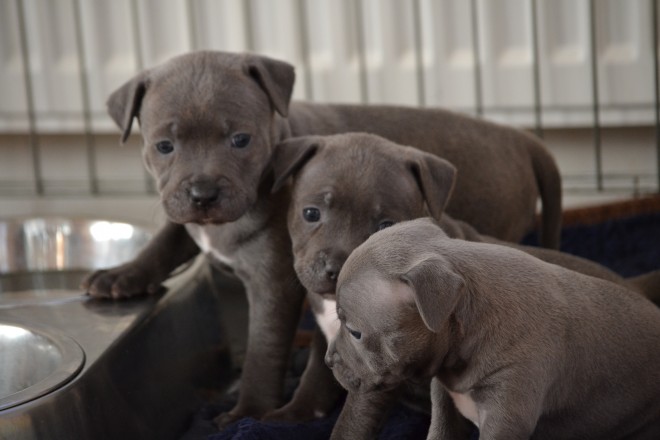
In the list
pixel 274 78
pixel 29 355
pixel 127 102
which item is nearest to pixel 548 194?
pixel 274 78

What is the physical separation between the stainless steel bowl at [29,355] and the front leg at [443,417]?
78cm

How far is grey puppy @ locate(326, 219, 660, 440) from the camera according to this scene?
197 centimetres

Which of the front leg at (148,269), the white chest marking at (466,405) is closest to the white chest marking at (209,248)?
the front leg at (148,269)

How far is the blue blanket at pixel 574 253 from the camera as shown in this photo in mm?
2467

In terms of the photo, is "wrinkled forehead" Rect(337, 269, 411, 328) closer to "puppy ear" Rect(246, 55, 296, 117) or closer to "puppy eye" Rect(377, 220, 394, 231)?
"puppy eye" Rect(377, 220, 394, 231)

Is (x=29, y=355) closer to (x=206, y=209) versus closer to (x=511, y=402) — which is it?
(x=206, y=209)

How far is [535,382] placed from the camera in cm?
199

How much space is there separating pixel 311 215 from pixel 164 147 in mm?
408

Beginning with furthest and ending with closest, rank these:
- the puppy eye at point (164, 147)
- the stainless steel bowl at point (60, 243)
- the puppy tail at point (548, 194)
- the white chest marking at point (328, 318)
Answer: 1. the stainless steel bowl at point (60, 243)
2. the puppy tail at point (548, 194)
3. the puppy eye at point (164, 147)
4. the white chest marking at point (328, 318)

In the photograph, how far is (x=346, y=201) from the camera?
235 centimetres

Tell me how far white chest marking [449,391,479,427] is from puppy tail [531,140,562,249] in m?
1.15

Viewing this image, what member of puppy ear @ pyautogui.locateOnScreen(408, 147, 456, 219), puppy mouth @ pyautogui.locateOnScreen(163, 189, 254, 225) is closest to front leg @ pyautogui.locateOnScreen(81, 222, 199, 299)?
puppy mouth @ pyautogui.locateOnScreen(163, 189, 254, 225)

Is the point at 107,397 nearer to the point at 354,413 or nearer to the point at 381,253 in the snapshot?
the point at 354,413

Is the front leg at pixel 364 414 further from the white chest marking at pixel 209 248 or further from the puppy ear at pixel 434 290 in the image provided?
the white chest marking at pixel 209 248
